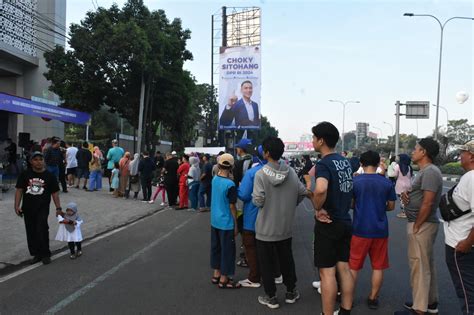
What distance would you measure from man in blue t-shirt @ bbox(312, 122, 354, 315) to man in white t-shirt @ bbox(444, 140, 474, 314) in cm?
89

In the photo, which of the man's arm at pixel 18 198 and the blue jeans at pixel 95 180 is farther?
the blue jeans at pixel 95 180

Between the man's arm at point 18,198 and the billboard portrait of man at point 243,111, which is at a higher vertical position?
the billboard portrait of man at point 243,111

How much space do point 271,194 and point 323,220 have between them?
874 millimetres

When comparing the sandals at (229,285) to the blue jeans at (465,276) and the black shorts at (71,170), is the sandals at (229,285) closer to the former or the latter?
the blue jeans at (465,276)

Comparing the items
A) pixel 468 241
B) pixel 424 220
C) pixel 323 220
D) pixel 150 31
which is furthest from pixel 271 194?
pixel 150 31

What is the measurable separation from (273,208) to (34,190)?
3.82m

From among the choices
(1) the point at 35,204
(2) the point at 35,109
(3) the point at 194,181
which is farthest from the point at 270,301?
(2) the point at 35,109

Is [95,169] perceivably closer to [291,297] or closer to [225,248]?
[225,248]

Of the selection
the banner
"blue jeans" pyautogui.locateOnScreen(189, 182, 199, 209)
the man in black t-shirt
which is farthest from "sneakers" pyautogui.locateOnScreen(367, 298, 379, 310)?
the banner

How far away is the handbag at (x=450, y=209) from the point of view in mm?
3764

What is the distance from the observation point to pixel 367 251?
480 cm

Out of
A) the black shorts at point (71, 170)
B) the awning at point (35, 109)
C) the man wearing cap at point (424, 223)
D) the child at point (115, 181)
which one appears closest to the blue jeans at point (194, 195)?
the child at point (115, 181)

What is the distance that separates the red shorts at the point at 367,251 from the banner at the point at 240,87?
2457 centimetres

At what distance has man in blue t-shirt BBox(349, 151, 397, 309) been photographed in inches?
186
